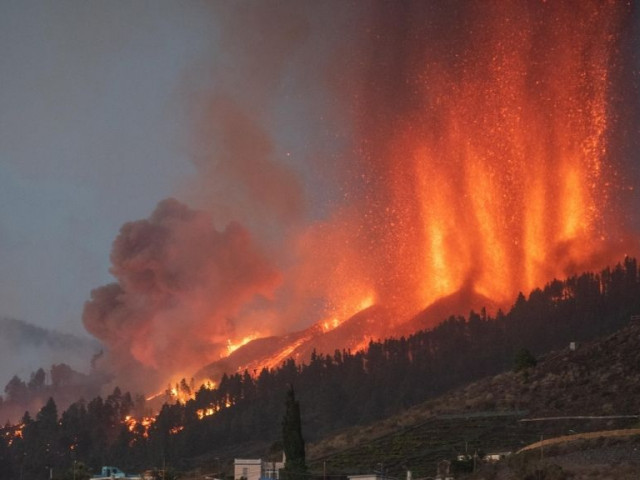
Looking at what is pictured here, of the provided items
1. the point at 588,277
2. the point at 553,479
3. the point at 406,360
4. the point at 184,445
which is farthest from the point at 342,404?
the point at 553,479

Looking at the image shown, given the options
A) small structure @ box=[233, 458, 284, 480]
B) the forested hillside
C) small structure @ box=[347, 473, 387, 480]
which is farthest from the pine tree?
the forested hillside

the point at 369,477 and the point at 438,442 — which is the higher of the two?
the point at 438,442

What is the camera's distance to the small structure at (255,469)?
12582cm

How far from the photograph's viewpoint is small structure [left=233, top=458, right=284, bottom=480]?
12582cm

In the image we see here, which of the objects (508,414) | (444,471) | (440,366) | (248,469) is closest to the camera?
(444,471)

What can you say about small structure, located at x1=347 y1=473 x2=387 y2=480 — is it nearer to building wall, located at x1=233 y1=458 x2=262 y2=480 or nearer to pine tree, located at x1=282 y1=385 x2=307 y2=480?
pine tree, located at x1=282 y1=385 x2=307 y2=480

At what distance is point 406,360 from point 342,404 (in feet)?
46.3

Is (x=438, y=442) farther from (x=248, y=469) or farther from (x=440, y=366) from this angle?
(x=440, y=366)

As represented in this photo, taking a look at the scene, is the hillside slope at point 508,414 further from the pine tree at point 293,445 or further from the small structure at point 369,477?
the pine tree at point 293,445

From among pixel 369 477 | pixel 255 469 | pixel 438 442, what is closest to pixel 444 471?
pixel 369 477

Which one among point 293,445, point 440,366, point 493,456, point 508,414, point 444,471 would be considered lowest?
point 444,471

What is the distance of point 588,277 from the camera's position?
192 metres

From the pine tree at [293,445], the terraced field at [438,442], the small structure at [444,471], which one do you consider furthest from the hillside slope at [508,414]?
the pine tree at [293,445]

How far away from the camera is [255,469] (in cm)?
12900
